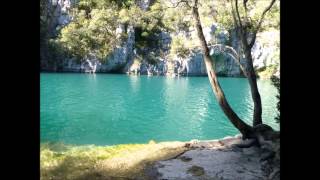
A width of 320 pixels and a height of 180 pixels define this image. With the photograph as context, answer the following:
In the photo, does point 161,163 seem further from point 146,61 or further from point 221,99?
point 146,61

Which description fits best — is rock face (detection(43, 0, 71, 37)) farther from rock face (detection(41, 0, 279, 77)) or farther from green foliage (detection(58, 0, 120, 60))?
green foliage (detection(58, 0, 120, 60))

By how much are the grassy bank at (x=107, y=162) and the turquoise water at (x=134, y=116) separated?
5305 mm

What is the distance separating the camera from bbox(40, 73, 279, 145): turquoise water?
15.3 m

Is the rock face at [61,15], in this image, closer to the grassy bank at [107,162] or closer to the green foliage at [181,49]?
the green foliage at [181,49]

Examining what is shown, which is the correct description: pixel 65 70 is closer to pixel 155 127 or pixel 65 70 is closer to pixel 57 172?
pixel 155 127

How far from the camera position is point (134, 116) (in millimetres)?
20562

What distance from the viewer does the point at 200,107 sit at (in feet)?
79.2

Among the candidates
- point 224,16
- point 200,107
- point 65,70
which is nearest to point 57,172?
point 224,16

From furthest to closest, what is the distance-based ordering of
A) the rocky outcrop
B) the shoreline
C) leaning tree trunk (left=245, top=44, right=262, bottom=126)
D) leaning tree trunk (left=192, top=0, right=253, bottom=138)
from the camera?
leaning tree trunk (left=245, top=44, right=262, bottom=126), leaning tree trunk (left=192, top=0, right=253, bottom=138), the shoreline, the rocky outcrop

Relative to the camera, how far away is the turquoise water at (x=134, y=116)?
15.3 metres

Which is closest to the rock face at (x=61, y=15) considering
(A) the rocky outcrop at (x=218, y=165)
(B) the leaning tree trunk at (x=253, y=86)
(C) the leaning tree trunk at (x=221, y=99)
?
(C) the leaning tree trunk at (x=221, y=99)

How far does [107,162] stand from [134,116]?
1305 centimetres

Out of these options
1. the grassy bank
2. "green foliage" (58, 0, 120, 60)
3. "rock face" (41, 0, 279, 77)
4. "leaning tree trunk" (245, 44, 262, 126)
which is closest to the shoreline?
the grassy bank

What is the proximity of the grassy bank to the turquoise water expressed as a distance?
531 cm
